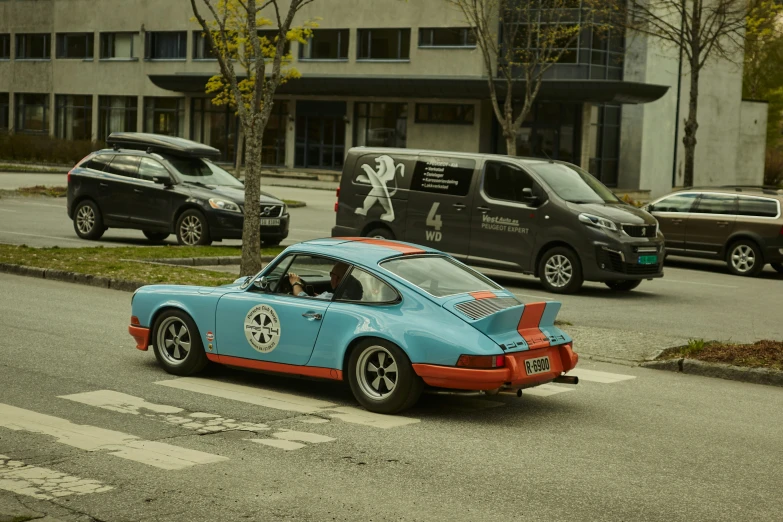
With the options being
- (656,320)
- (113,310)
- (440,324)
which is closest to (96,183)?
(113,310)

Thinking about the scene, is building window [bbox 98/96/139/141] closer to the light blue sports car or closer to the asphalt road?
the asphalt road

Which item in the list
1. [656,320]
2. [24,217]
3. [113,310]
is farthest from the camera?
[24,217]

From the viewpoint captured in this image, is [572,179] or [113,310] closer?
[113,310]

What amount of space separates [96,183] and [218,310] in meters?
14.3

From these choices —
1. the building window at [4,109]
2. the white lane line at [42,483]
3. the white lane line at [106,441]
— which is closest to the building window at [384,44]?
the building window at [4,109]

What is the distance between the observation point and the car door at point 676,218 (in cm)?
2330

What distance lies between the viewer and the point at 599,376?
10.6 m

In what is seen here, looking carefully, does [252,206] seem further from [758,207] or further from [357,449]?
[758,207]

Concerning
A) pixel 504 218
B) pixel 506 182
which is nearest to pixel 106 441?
pixel 504 218

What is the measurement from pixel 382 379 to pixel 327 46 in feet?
162

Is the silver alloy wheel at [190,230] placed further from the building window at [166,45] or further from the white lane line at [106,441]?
the building window at [166,45]

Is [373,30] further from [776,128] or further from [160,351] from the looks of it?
[160,351]

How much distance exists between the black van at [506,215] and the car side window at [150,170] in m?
4.73

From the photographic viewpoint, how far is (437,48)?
52.2 metres
